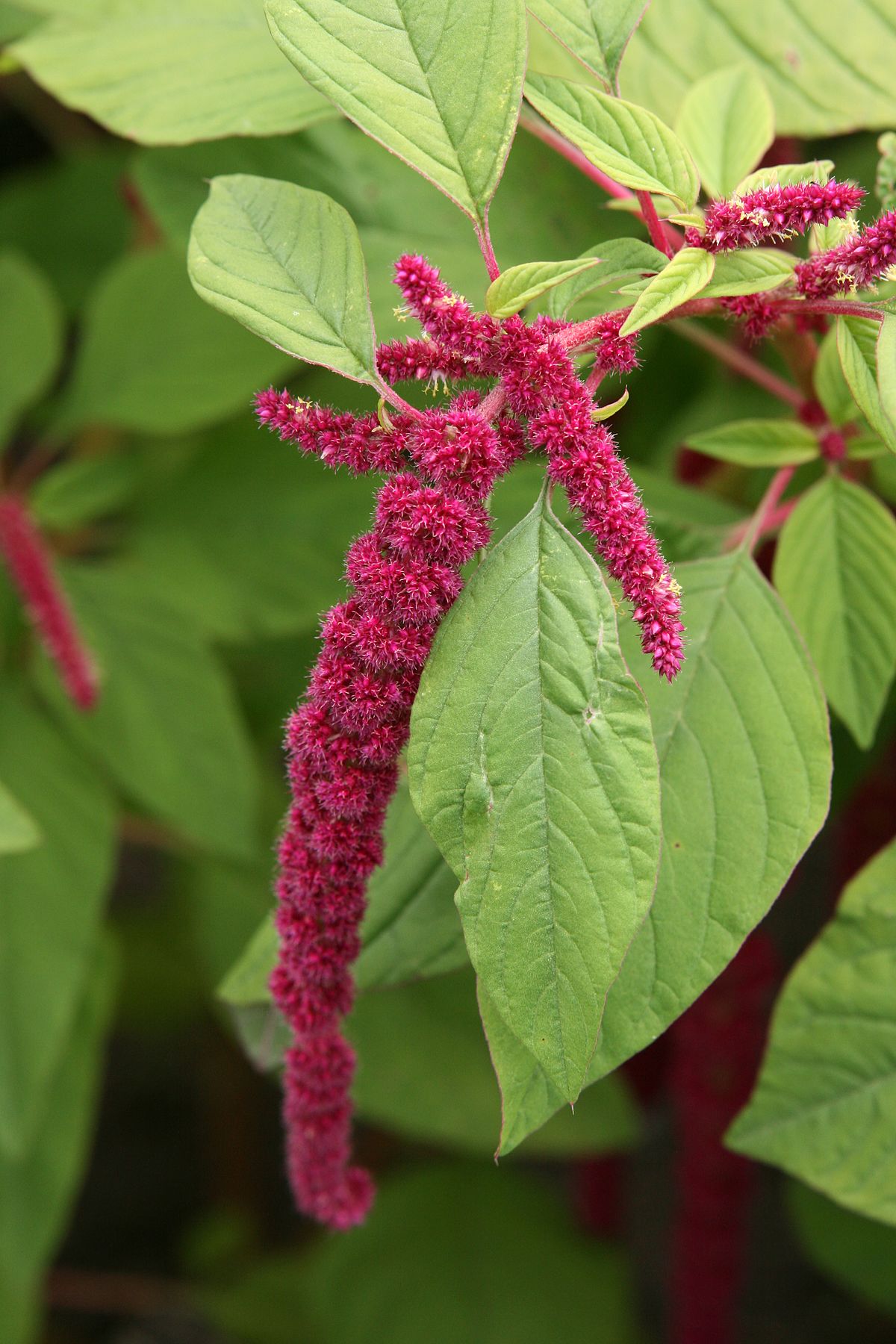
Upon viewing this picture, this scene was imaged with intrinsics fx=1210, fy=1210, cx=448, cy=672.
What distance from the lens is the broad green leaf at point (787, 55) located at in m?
0.81

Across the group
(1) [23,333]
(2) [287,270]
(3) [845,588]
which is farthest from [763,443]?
(1) [23,333]

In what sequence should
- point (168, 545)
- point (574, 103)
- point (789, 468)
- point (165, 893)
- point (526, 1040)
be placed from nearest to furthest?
point (526, 1040) → point (574, 103) → point (789, 468) → point (168, 545) → point (165, 893)

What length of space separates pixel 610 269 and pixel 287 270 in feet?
0.49

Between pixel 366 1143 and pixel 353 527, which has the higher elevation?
pixel 353 527

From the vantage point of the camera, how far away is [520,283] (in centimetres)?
50

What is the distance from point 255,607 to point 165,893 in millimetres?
1058

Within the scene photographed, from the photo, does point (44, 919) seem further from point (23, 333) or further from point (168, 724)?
point (23, 333)

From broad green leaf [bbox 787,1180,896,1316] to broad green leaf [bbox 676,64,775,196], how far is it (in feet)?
3.22

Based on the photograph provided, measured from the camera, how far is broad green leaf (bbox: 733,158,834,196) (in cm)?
55

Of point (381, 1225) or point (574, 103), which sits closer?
point (574, 103)

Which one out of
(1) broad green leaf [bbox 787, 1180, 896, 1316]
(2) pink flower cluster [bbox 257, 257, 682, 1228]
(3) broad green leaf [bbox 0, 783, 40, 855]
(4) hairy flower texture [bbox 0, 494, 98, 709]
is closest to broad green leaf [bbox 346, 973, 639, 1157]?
(1) broad green leaf [bbox 787, 1180, 896, 1316]

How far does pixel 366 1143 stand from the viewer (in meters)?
1.74

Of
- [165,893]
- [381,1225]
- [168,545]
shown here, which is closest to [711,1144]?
[381,1225]

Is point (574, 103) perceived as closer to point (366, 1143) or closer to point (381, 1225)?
point (381, 1225)
